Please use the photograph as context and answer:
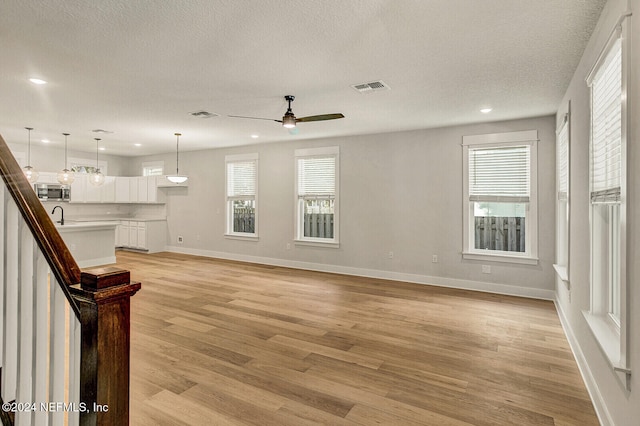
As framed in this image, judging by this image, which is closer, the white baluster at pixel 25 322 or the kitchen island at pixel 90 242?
the white baluster at pixel 25 322

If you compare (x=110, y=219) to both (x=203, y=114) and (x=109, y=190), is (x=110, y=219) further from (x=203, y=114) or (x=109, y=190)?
(x=203, y=114)

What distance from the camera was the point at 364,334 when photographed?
365 centimetres

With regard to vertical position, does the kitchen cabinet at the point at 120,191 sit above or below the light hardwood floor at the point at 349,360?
above

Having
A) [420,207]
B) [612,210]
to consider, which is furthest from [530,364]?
[420,207]

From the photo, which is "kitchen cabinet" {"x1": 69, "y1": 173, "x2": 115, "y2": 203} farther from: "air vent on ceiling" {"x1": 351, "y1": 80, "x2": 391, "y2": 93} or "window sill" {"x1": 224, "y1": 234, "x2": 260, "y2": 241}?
"air vent on ceiling" {"x1": 351, "y1": 80, "x2": 391, "y2": 93}

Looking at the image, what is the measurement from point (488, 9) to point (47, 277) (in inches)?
115

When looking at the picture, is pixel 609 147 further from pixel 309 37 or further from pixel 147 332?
pixel 147 332

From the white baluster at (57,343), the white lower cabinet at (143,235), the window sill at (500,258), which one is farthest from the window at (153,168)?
the white baluster at (57,343)

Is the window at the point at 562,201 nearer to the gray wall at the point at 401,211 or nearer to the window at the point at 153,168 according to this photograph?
the gray wall at the point at 401,211

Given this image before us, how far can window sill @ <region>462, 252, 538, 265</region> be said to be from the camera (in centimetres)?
519

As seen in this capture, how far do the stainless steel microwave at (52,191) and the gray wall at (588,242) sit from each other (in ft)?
31.4

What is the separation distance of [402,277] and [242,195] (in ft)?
13.5

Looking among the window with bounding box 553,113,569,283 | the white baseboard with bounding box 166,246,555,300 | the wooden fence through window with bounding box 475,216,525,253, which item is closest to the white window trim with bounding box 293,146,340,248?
the white baseboard with bounding box 166,246,555,300

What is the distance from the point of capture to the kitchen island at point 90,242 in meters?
6.84
